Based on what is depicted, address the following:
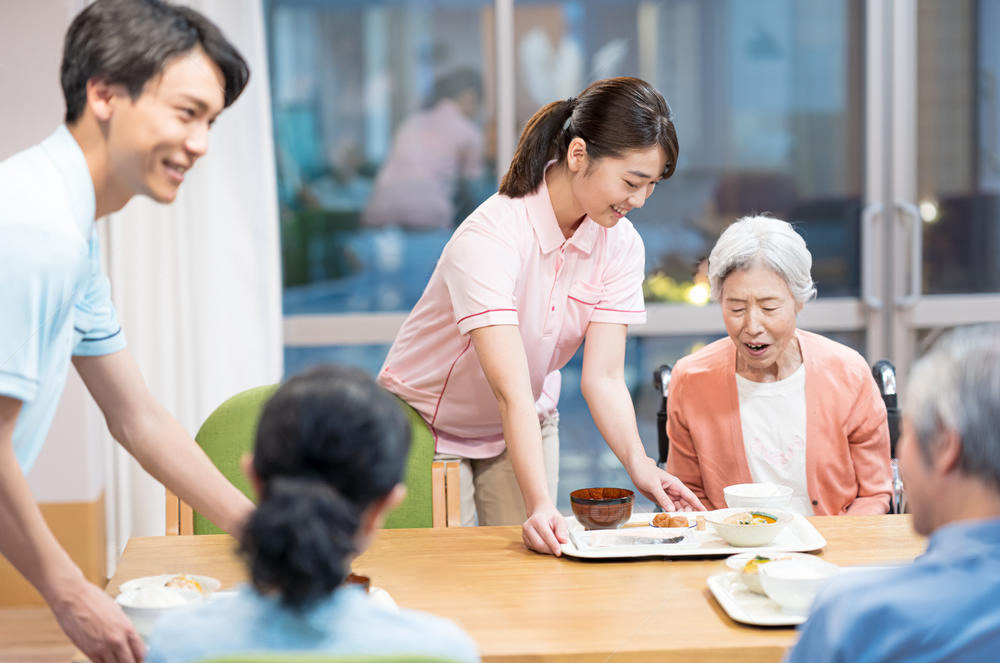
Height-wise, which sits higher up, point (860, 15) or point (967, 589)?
point (860, 15)

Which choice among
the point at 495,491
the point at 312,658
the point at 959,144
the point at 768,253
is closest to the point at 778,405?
the point at 768,253

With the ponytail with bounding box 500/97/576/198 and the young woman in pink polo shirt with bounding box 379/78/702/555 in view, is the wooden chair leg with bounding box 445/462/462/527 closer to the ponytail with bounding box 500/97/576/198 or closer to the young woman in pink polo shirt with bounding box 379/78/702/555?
the young woman in pink polo shirt with bounding box 379/78/702/555

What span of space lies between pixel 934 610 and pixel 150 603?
3.00 ft

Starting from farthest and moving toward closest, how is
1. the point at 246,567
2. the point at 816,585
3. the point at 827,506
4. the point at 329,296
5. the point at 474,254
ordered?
the point at 329,296 < the point at 827,506 < the point at 474,254 < the point at 816,585 < the point at 246,567

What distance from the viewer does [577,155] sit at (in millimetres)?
1819

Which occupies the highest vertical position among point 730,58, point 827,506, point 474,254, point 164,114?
point 730,58

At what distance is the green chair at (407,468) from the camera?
193 cm

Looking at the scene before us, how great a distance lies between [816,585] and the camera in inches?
50.8

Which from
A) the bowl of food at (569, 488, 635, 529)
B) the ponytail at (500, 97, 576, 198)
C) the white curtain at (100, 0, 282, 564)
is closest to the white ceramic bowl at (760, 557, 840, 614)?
the bowl of food at (569, 488, 635, 529)

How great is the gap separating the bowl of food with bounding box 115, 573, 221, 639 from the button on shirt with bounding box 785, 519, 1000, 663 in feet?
2.62

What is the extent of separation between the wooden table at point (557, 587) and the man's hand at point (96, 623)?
0.51ft

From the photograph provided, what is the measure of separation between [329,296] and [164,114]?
228 centimetres

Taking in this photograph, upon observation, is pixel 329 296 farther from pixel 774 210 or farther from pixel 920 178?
pixel 920 178

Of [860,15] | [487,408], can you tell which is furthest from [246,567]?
[860,15]
